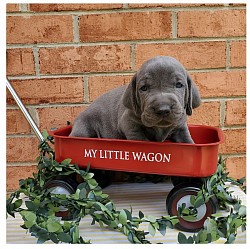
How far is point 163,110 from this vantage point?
3.06 ft

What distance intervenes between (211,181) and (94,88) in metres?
0.69

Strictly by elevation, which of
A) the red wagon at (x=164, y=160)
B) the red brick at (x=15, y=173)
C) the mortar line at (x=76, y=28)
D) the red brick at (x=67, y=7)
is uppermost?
the red brick at (x=67, y=7)

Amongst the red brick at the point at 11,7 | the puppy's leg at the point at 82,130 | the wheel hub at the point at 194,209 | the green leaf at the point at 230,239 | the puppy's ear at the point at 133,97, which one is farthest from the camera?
the red brick at the point at 11,7

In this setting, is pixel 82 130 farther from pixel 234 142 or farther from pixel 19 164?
pixel 234 142

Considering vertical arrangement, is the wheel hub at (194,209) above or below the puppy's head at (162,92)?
below

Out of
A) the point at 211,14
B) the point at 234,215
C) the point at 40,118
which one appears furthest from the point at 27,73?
the point at 234,215

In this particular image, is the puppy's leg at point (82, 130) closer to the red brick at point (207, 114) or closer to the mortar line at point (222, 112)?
the red brick at point (207, 114)

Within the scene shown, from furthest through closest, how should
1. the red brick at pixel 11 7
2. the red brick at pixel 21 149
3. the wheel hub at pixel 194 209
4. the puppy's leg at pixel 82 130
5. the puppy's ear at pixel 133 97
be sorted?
the red brick at pixel 21 149
the red brick at pixel 11 7
the puppy's leg at pixel 82 130
the puppy's ear at pixel 133 97
the wheel hub at pixel 194 209

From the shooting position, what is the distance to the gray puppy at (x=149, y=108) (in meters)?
0.96

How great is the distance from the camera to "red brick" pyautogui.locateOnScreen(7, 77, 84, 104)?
4.80 feet

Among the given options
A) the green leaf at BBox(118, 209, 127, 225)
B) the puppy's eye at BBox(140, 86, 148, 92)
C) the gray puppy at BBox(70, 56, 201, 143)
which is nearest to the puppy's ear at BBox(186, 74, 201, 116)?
the gray puppy at BBox(70, 56, 201, 143)

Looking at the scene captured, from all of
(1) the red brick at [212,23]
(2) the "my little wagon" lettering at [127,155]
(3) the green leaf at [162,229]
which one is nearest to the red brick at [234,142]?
(1) the red brick at [212,23]

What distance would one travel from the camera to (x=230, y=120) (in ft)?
5.01

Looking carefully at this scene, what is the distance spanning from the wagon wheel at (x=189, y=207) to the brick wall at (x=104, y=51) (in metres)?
0.58
